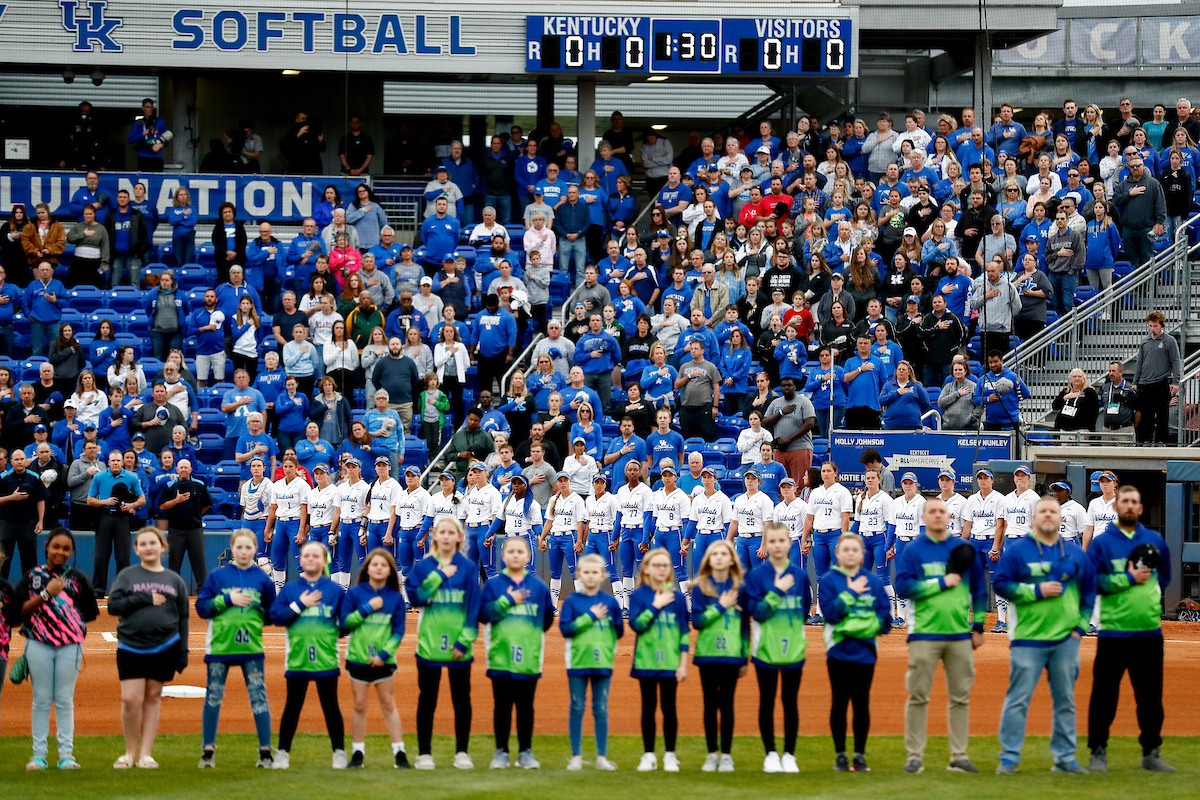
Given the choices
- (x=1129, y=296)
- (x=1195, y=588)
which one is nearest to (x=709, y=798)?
(x=1195, y=588)

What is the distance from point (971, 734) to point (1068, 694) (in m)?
2.31

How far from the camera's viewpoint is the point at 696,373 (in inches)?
858

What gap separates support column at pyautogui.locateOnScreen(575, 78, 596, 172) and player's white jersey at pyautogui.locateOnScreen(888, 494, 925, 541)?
11.8m

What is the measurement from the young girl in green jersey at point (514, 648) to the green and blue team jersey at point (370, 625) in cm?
61

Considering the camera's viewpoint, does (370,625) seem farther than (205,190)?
No

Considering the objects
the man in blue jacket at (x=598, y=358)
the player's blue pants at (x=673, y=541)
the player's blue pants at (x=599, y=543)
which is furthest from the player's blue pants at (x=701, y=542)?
the man in blue jacket at (x=598, y=358)

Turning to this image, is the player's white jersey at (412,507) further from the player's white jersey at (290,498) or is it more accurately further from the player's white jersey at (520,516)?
the player's white jersey at (290,498)

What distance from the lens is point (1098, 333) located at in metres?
22.5

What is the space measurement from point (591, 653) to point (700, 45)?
1901cm

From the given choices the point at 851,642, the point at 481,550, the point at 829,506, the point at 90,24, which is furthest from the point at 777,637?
the point at 90,24

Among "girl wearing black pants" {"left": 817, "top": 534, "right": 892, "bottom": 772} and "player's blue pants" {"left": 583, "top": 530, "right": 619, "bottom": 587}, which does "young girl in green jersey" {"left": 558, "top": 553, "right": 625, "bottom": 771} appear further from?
"player's blue pants" {"left": 583, "top": 530, "right": 619, "bottom": 587}

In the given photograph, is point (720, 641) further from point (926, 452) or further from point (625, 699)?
point (926, 452)

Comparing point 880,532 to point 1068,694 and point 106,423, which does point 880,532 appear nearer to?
point 1068,694

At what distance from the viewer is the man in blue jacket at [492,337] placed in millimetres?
23344
